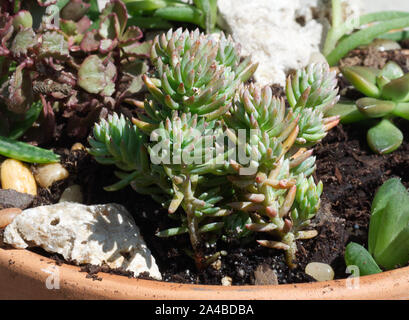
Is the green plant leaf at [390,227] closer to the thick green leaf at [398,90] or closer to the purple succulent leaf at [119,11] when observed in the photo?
the thick green leaf at [398,90]

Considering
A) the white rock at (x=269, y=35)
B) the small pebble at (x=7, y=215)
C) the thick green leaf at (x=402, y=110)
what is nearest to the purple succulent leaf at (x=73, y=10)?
the white rock at (x=269, y=35)

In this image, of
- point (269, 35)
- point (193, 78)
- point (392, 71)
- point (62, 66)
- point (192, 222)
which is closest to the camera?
point (193, 78)

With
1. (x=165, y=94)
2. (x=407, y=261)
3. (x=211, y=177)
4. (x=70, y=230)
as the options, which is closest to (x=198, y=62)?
(x=165, y=94)

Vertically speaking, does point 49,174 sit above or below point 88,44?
below

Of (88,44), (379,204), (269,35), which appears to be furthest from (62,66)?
(379,204)

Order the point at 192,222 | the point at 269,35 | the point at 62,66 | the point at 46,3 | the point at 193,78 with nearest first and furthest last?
the point at 193,78
the point at 192,222
the point at 46,3
the point at 62,66
the point at 269,35

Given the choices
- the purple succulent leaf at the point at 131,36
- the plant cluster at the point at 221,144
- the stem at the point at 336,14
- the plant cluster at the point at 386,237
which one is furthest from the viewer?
the stem at the point at 336,14

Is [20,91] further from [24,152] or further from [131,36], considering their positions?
[131,36]
